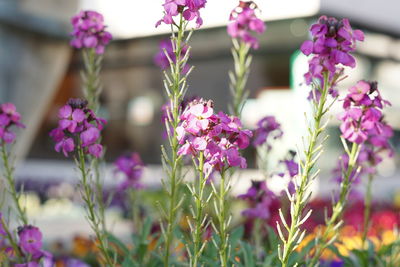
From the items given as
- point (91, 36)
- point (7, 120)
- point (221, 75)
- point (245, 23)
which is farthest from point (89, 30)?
point (221, 75)

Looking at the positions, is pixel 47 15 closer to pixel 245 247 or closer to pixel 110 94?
pixel 245 247

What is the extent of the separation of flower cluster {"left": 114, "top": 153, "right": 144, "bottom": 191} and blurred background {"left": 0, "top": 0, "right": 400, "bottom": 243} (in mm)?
4596

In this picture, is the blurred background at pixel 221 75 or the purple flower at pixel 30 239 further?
the blurred background at pixel 221 75

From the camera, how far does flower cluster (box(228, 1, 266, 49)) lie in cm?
278

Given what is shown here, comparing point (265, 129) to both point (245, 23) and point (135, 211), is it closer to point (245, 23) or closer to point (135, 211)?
point (245, 23)

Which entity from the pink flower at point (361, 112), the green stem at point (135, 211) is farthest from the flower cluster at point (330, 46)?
the green stem at point (135, 211)

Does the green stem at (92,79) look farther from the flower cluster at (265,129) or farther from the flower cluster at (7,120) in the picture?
the flower cluster at (265,129)

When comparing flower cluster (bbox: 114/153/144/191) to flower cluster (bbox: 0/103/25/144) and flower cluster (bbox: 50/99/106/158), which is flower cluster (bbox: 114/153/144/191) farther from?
flower cluster (bbox: 50/99/106/158)

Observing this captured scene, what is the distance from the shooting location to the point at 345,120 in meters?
2.22

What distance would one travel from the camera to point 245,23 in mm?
2922

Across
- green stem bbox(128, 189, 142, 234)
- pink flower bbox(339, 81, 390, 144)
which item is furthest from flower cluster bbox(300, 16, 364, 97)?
green stem bbox(128, 189, 142, 234)

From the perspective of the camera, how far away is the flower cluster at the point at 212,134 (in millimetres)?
1717

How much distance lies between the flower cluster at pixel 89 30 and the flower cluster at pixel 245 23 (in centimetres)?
55

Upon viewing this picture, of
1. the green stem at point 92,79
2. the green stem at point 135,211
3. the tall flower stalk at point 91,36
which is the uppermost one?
the tall flower stalk at point 91,36
